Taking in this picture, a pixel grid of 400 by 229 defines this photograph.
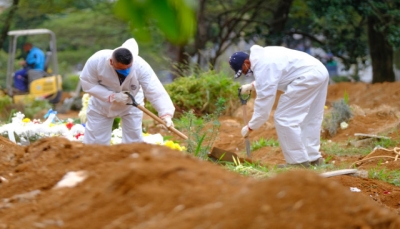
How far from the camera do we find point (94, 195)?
11.8ft

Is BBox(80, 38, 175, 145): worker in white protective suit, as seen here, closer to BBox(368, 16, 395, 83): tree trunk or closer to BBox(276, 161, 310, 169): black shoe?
BBox(276, 161, 310, 169): black shoe

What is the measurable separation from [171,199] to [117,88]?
492 cm

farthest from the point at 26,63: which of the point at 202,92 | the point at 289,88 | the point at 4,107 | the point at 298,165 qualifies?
the point at 298,165

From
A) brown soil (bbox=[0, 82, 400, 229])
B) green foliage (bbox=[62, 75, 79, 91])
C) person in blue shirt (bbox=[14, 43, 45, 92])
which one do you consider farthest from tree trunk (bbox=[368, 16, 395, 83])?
green foliage (bbox=[62, 75, 79, 91])

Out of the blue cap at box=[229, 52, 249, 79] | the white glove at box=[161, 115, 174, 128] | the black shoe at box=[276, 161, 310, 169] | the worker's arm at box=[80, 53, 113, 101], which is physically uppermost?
the blue cap at box=[229, 52, 249, 79]

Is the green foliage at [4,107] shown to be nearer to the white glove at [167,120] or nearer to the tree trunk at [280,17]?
the white glove at [167,120]

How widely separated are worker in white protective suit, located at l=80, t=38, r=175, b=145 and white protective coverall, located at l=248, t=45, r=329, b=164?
108 centimetres

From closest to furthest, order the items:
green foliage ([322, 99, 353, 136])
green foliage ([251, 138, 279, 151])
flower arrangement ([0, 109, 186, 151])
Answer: flower arrangement ([0, 109, 186, 151]) → green foliage ([251, 138, 279, 151]) → green foliage ([322, 99, 353, 136])

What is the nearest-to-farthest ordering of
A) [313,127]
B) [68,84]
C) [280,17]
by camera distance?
[313,127] → [280,17] → [68,84]

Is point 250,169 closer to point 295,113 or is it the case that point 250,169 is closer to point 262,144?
point 295,113

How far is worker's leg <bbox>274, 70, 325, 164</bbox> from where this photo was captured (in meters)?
8.30

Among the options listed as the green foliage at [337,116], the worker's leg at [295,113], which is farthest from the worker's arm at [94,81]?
the green foliage at [337,116]

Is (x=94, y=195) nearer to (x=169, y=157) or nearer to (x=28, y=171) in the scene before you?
(x=169, y=157)

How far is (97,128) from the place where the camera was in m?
8.50
